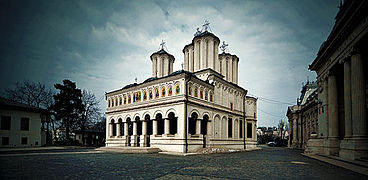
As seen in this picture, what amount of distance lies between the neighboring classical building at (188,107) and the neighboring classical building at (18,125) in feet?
36.8

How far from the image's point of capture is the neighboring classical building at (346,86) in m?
13.8

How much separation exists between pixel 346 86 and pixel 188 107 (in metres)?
14.9

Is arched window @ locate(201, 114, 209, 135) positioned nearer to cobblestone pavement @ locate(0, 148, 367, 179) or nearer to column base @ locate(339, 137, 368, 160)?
cobblestone pavement @ locate(0, 148, 367, 179)

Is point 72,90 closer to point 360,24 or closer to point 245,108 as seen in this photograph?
point 245,108

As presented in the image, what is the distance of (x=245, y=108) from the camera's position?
133 ft

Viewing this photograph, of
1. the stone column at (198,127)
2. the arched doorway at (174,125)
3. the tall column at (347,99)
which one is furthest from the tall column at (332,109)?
the arched doorway at (174,125)

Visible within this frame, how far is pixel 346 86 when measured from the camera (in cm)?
1616

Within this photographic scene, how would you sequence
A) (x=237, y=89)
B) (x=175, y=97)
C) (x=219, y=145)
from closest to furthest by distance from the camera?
1. (x=175, y=97)
2. (x=219, y=145)
3. (x=237, y=89)

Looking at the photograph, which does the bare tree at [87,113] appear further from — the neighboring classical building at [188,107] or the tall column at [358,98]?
the tall column at [358,98]

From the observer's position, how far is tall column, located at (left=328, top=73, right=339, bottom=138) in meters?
19.2

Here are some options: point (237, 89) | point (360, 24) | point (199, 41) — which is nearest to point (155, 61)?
point (199, 41)

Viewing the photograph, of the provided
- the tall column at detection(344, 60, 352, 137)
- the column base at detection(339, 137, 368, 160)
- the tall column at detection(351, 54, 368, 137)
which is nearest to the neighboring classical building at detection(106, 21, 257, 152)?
the tall column at detection(344, 60, 352, 137)

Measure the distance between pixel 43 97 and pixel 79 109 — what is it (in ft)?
22.8

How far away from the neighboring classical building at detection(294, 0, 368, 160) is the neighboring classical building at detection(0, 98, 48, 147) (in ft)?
126
